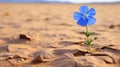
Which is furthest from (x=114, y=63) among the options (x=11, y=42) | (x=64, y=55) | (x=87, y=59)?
(x=11, y=42)

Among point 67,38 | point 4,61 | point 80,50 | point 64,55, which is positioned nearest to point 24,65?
point 4,61

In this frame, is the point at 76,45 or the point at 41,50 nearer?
the point at 41,50

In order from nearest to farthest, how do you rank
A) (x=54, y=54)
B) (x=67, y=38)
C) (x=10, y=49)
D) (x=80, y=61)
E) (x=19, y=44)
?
(x=80, y=61) → (x=54, y=54) → (x=10, y=49) → (x=19, y=44) → (x=67, y=38)

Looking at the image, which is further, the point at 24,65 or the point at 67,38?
the point at 67,38

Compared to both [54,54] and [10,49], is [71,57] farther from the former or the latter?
[10,49]

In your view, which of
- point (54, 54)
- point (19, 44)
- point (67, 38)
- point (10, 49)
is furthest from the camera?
point (67, 38)

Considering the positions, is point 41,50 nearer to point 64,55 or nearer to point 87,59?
point 64,55

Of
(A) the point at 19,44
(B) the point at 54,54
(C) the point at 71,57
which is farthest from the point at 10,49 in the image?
(C) the point at 71,57

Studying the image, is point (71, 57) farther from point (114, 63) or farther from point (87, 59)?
point (114, 63)

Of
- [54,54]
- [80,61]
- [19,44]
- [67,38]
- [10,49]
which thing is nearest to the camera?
[80,61]
